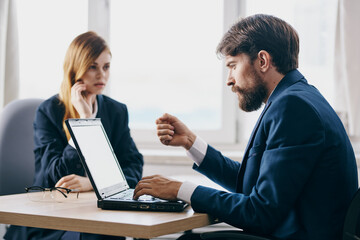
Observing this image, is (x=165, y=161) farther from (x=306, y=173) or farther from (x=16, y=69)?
(x=306, y=173)

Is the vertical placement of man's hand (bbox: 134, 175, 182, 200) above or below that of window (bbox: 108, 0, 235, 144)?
below

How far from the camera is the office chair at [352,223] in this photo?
1.19 m

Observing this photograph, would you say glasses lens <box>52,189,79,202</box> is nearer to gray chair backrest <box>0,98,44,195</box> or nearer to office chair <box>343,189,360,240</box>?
gray chair backrest <box>0,98,44,195</box>

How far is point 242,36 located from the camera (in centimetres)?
156

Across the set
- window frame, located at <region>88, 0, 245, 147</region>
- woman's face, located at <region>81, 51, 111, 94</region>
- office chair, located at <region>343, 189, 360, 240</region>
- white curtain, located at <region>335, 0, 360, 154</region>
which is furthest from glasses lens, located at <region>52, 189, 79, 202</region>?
white curtain, located at <region>335, 0, 360, 154</region>

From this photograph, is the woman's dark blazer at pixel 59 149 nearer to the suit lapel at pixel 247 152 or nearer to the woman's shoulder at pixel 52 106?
the woman's shoulder at pixel 52 106

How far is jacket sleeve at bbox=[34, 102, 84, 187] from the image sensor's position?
75.3 inches

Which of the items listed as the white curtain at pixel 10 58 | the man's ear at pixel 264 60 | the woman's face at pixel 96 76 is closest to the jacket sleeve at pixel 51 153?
the woman's face at pixel 96 76

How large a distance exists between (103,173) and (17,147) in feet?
2.98

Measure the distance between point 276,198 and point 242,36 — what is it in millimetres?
606

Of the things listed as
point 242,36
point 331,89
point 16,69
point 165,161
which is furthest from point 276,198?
point 16,69

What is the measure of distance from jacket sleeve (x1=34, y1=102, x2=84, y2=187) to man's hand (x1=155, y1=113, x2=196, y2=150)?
39cm

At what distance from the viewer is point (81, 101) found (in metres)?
2.17

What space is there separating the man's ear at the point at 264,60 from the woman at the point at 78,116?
2.63 feet
